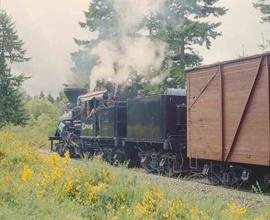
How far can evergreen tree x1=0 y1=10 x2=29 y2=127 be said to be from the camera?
35.6 m

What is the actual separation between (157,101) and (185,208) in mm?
8752

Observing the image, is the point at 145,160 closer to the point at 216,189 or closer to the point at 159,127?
the point at 159,127

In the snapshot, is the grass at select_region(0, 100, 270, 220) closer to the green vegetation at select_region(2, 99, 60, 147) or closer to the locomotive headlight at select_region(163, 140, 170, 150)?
the locomotive headlight at select_region(163, 140, 170, 150)

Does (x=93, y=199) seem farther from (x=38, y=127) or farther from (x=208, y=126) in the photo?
(x=38, y=127)

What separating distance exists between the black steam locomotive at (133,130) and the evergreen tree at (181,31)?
206 inches

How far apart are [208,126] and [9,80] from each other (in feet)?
86.6

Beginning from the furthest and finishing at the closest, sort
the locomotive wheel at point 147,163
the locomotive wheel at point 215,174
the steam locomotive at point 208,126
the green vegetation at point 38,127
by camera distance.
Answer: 1. the green vegetation at point 38,127
2. the locomotive wheel at point 147,163
3. the locomotive wheel at point 215,174
4. the steam locomotive at point 208,126

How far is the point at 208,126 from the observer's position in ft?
42.2

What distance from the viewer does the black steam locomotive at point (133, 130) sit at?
50.6ft

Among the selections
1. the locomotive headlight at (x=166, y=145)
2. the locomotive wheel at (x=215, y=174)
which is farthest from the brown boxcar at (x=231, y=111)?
the locomotive headlight at (x=166, y=145)

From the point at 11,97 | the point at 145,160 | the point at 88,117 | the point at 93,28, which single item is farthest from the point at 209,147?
the point at 11,97

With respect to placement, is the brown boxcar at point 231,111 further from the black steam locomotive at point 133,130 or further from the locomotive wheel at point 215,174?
the black steam locomotive at point 133,130

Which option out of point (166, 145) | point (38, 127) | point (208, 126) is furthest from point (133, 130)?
point (38, 127)

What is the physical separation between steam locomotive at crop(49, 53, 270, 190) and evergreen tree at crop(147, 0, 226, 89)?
6682 mm
